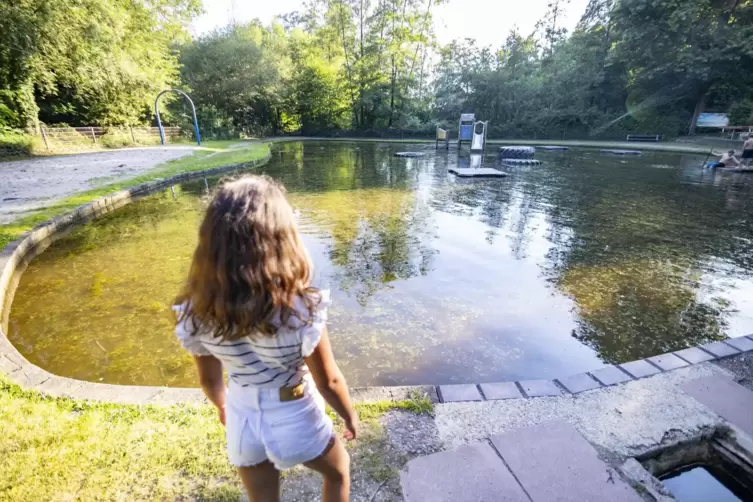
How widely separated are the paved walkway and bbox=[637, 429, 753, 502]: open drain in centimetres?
5

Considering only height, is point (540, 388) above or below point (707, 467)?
above

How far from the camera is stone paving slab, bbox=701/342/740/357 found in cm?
249

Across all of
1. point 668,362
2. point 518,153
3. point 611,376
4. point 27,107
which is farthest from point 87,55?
point 668,362

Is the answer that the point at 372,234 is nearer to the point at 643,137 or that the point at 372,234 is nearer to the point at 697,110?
the point at 643,137

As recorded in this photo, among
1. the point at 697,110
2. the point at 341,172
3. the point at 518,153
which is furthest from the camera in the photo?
the point at 697,110

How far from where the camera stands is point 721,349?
254 centimetres

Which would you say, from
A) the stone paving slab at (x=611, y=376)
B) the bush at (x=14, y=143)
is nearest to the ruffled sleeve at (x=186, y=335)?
the stone paving slab at (x=611, y=376)

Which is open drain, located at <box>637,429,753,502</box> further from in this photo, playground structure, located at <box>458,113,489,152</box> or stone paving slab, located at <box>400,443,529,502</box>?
playground structure, located at <box>458,113,489,152</box>

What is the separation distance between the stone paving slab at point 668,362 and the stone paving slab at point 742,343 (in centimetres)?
51

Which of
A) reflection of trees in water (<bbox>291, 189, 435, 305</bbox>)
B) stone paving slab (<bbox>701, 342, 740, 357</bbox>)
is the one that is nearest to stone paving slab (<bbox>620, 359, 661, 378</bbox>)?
stone paving slab (<bbox>701, 342, 740, 357</bbox>)

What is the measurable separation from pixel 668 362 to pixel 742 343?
A: 0.70 meters

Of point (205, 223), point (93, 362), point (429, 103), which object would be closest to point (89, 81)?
point (93, 362)

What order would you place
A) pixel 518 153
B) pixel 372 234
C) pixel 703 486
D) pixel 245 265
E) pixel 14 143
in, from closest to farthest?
pixel 245 265
pixel 703 486
pixel 372 234
pixel 14 143
pixel 518 153

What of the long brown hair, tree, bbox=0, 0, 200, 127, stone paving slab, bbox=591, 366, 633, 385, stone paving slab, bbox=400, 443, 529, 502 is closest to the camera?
the long brown hair
